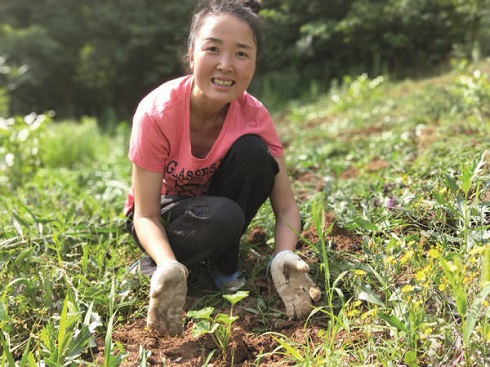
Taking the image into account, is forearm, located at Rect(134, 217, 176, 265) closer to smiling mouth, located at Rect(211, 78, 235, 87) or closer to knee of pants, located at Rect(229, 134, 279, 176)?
knee of pants, located at Rect(229, 134, 279, 176)

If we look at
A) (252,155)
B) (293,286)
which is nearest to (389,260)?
(293,286)

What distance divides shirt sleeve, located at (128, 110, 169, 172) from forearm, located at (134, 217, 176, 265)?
18 centimetres

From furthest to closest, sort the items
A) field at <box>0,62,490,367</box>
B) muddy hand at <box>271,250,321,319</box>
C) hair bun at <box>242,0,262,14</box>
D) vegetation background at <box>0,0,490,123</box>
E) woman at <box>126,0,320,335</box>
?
1. vegetation background at <box>0,0,490,123</box>
2. hair bun at <box>242,0,262,14</box>
3. woman at <box>126,0,320,335</box>
4. muddy hand at <box>271,250,321,319</box>
5. field at <box>0,62,490,367</box>

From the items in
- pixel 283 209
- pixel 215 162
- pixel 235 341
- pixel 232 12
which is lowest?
pixel 235 341

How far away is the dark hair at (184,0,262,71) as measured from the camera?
1.70 m

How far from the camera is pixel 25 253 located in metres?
1.83

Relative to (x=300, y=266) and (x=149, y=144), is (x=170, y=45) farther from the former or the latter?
(x=300, y=266)

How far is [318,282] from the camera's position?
170 centimetres

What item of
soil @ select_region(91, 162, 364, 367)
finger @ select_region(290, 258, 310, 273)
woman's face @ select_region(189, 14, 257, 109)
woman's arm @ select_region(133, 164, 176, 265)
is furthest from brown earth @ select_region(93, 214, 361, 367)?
woman's face @ select_region(189, 14, 257, 109)

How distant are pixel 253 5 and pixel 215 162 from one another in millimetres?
570

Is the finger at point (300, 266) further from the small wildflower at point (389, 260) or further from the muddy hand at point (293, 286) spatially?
the small wildflower at point (389, 260)

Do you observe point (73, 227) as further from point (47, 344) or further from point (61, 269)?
point (47, 344)

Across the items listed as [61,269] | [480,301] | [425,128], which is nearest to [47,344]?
[61,269]

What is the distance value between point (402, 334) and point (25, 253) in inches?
51.8
